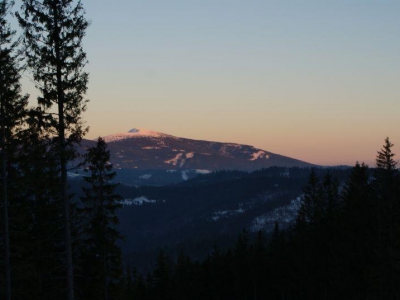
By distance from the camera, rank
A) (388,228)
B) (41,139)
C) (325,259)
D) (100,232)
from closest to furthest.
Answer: (41,139)
(100,232)
(388,228)
(325,259)

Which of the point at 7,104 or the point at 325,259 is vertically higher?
the point at 7,104

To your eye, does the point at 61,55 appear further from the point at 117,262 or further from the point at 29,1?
the point at 117,262

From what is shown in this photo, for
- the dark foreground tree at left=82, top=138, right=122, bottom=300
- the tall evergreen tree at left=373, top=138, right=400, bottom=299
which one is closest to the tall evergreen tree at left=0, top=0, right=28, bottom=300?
the dark foreground tree at left=82, top=138, right=122, bottom=300

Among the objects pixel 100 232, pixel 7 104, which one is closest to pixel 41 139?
pixel 7 104

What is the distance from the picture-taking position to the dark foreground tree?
40.0 meters

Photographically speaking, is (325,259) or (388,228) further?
(325,259)

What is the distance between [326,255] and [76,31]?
5212cm

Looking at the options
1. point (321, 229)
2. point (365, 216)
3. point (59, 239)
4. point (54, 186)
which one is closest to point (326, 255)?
point (321, 229)

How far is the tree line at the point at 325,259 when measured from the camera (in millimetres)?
53094

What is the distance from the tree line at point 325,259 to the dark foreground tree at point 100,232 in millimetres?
22569

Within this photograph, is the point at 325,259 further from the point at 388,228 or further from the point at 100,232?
the point at 100,232

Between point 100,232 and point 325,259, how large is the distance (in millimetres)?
36428

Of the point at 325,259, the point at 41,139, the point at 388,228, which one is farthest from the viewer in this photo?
the point at 325,259

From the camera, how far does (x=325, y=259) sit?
70.2 meters
